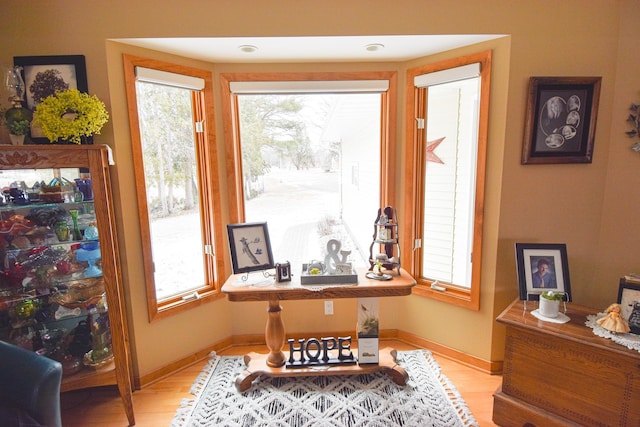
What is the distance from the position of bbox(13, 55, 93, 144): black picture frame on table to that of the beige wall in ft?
0.18

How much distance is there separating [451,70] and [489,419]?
7.33ft

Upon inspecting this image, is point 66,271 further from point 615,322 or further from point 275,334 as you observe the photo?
point 615,322

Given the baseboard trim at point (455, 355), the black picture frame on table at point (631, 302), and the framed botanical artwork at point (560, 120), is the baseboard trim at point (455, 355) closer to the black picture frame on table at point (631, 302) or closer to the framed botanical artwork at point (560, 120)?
the black picture frame on table at point (631, 302)

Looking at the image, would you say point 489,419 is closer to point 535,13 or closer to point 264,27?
point 535,13

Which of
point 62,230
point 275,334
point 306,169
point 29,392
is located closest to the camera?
point 29,392

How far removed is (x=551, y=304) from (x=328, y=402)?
1.45m

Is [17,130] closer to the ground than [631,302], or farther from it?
farther from it

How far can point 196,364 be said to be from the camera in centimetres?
256

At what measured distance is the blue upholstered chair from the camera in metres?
1.37

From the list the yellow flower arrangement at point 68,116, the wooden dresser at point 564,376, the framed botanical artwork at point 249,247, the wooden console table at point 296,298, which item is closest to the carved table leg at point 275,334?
the wooden console table at point 296,298

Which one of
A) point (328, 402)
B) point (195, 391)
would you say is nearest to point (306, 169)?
point (328, 402)

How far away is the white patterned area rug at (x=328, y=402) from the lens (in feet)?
6.41

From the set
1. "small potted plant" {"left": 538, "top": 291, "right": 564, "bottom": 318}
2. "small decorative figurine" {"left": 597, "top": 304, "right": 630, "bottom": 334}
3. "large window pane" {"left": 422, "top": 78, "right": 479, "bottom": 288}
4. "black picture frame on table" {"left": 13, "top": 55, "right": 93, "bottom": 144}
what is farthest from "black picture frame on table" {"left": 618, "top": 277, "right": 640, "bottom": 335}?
"black picture frame on table" {"left": 13, "top": 55, "right": 93, "bottom": 144}

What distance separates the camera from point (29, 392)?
1.38 metres
